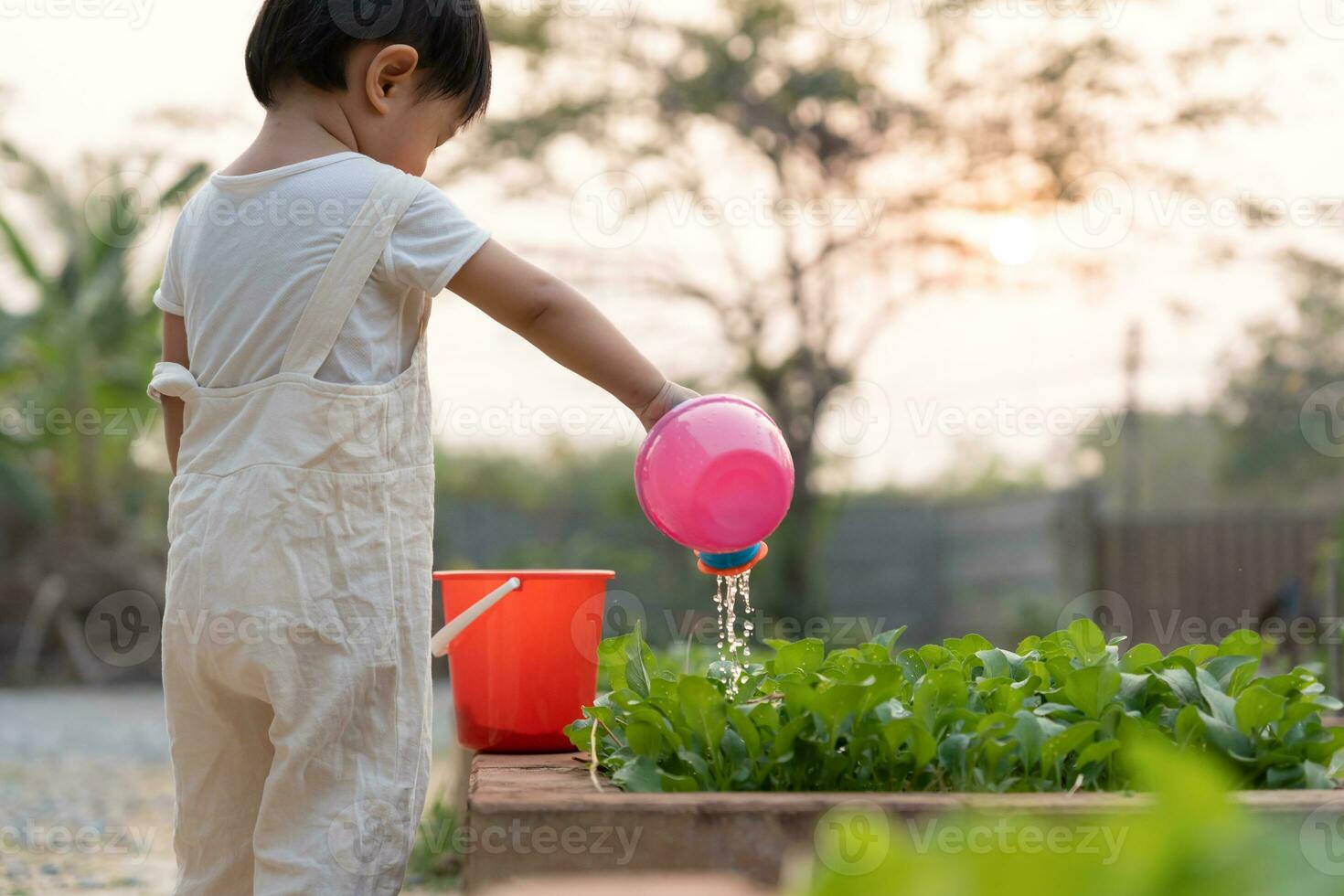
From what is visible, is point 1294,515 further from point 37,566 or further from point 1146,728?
point 37,566

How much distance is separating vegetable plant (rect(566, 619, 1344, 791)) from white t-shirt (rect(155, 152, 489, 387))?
559 mm

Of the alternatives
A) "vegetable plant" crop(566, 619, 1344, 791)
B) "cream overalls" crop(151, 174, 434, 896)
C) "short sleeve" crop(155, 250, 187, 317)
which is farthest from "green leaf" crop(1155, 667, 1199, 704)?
"short sleeve" crop(155, 250, 187, 317)

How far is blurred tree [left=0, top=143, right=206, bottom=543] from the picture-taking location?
10547mm

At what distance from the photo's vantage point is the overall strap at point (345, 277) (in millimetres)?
1621

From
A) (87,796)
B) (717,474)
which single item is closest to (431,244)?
(717,474)

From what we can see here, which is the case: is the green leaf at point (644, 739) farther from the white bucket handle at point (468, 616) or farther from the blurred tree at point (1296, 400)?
the blurred tree at point (1296, 400)

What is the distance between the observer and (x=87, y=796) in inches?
220

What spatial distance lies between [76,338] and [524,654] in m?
9.84

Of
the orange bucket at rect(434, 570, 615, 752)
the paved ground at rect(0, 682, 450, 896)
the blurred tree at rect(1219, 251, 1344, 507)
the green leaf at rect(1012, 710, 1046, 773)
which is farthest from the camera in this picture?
the blurred tree at rect(1219, 251, 1344, 507)

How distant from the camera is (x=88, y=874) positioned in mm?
4047

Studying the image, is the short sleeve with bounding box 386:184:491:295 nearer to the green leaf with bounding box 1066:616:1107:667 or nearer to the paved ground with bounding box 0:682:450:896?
the green leaf with bounding box 1066:616:1107:667

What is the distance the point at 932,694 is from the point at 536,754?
0.65 meters

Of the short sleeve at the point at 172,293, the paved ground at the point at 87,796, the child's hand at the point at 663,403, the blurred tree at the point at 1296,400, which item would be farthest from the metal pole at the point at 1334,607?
the blurred tree at the point at 1296,400

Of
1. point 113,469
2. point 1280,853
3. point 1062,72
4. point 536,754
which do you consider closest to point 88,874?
point 536,754
